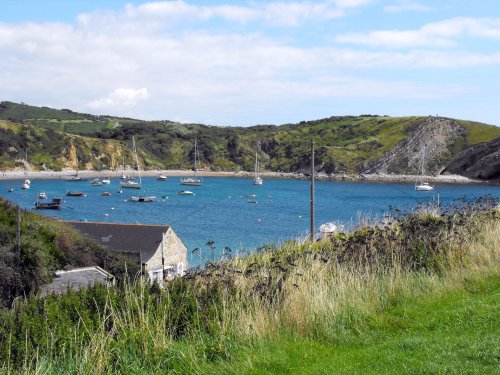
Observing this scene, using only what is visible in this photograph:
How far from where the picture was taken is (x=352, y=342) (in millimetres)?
6887

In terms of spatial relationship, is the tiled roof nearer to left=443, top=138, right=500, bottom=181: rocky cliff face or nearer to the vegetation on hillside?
the vegetation on hillside

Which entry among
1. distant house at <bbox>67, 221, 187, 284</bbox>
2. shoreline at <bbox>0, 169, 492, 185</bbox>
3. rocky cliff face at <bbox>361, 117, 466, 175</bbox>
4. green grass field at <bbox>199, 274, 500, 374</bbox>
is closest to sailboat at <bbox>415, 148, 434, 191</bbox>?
rocky cliff face at <bbox>361, 117, 466, 175</bbox>

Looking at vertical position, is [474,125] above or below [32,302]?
above

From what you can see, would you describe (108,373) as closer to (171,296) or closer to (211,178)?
(171,296)

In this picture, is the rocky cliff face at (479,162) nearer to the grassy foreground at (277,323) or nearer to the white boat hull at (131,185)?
the white boat hull at (131,185)

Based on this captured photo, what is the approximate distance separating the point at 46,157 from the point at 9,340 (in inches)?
7063

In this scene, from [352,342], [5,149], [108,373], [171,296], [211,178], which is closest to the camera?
[108,373]

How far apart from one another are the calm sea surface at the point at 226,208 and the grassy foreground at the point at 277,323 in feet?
115

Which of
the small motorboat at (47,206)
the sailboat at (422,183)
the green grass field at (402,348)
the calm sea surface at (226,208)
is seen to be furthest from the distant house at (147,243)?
the sailboat at (422,183)

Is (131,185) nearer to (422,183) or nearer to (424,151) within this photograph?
(422,183)

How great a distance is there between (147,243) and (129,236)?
1.75m

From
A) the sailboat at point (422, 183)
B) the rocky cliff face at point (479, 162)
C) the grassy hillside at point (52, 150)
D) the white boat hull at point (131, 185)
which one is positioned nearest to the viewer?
the sailboat at point (422, 183)

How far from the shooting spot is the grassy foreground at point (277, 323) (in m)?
6.08

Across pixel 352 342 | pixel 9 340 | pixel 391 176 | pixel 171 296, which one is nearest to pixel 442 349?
pixel 352 342
